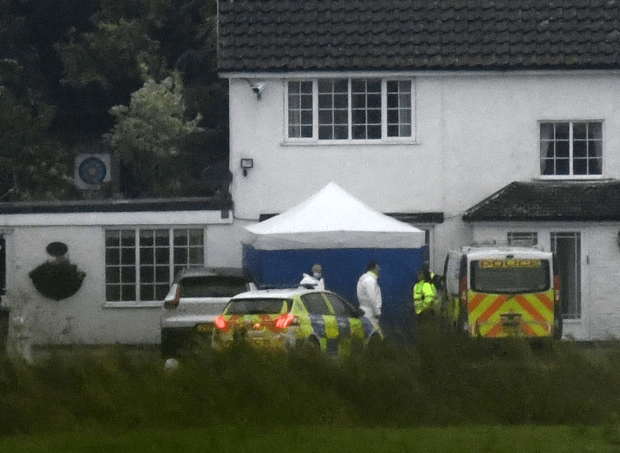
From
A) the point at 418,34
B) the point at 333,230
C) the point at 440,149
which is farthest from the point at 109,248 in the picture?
the point at 418,34

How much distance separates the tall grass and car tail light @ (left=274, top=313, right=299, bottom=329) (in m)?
4.39

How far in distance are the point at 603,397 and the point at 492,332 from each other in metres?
10.8

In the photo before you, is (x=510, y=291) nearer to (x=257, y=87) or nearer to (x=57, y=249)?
(x=257, y=87)

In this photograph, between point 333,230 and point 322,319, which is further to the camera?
point 333,230

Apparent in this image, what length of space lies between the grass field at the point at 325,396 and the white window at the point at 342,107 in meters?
15.8

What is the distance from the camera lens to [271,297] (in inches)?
924

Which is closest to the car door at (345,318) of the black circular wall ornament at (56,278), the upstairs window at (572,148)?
the black circular wall ornament at (56,278)

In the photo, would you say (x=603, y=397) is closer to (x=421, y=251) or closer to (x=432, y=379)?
(x=432, y=379)

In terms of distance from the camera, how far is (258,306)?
922 inches

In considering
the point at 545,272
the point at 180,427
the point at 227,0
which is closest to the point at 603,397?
the point at 180,427

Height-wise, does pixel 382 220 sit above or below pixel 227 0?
A: below

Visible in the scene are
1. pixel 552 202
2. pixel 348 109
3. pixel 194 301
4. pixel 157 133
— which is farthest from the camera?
→ pixel 157 133

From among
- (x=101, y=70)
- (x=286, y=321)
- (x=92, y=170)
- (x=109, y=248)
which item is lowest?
(x=286, y=321)

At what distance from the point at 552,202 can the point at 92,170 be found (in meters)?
31.4
